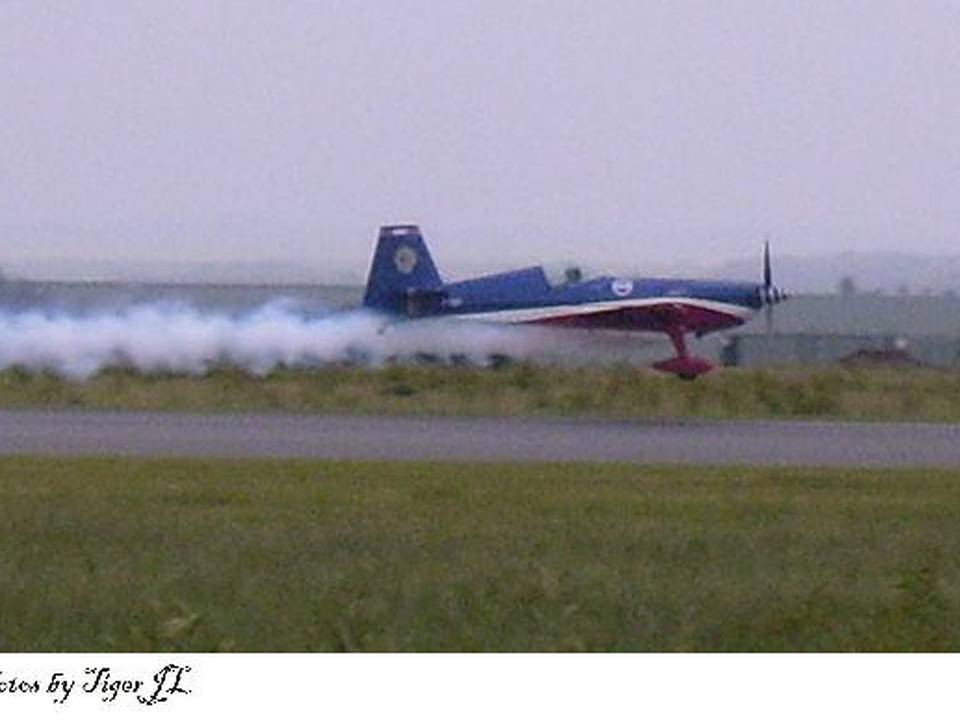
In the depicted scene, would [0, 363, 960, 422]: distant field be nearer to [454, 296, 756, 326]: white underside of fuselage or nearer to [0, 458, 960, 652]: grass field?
[454, 296, 756, 326]: white underside of fuselage

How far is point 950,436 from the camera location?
128 ft

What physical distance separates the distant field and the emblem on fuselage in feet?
12.4

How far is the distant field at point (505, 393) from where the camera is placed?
47.6 meters

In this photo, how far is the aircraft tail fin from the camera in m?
67.4

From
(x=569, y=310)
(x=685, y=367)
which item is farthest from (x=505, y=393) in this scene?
(x=569, y=310)

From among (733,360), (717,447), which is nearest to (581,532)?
(717,447)

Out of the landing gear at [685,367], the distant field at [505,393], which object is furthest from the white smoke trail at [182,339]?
the landing gear at [685,367]

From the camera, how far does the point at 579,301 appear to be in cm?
6519

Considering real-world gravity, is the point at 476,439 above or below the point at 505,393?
above

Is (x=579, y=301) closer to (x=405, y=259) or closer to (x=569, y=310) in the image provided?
(x=569, y=310)

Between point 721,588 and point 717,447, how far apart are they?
19.3 m

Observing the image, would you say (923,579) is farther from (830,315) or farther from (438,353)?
(830,315)

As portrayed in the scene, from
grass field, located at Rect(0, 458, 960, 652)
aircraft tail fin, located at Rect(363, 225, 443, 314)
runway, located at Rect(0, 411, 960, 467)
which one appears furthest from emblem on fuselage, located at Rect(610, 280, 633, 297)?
grass field, located at Rect(0, 458, 960, 652)

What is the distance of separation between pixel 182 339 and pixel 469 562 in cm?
3552
